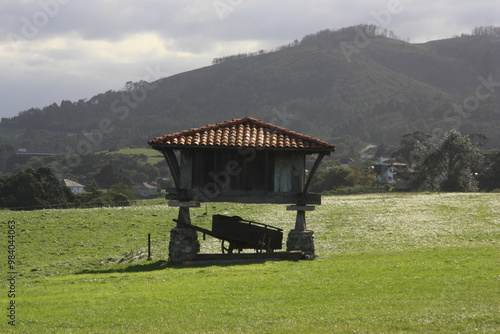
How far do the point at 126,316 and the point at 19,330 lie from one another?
295 cm

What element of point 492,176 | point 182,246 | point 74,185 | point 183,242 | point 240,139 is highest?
point 240,139

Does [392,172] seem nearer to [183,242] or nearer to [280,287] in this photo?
[183,242]

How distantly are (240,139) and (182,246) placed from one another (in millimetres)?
6039

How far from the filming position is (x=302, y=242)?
106 ft

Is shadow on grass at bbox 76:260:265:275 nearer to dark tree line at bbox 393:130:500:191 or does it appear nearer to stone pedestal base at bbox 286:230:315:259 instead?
stone pedestal base at bbox 286:230:315:259

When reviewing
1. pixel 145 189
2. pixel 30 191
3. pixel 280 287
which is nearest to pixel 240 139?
pixel 280 287

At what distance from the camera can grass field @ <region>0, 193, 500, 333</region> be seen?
17375mm

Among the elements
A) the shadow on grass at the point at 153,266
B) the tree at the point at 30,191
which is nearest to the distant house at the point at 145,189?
the tree at the point at 30,191

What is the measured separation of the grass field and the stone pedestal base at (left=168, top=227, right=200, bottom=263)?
2.55 ft

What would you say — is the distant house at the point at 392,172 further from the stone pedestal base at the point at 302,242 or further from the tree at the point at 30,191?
the stone pedestal base at the point at 302,242

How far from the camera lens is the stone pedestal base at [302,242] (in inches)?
1267

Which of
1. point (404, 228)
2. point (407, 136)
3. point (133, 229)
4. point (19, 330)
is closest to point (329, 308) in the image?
point (19, 330)

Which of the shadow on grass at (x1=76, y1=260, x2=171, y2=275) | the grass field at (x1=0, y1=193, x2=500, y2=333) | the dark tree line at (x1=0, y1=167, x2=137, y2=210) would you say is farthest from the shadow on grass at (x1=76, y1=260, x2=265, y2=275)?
the dark tree line at (x1=0, y1=167, x2=137, y2=210)

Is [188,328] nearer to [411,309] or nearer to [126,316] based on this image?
[126,316]
